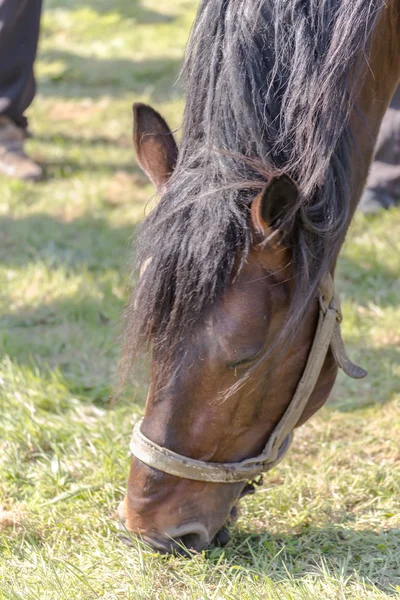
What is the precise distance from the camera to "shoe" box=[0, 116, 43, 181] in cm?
480

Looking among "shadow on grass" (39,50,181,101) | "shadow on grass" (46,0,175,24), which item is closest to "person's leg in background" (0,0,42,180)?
"shadow on grass" (39,50,181,101)

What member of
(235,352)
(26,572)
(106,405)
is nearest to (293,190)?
(235,352)

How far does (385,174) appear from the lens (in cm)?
422

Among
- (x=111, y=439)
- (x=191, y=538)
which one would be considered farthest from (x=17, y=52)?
(x=191, y=538)

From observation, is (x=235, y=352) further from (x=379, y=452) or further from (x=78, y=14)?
(x=78, y=14)

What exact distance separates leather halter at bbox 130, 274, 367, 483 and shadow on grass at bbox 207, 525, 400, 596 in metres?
0.23

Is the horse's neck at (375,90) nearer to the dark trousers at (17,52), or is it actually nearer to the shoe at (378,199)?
the shoe at (378,199)

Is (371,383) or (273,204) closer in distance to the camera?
(273,204)

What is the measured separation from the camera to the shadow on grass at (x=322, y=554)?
6.06 ft

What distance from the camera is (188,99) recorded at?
6.06 feet

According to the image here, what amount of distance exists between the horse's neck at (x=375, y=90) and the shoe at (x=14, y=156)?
323 cm

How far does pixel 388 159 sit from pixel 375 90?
2.43 m

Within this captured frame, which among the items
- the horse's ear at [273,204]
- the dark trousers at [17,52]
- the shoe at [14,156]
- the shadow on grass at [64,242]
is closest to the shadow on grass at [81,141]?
the shoe at [14,156]

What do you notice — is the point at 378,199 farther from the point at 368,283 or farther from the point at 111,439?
the point at 111,439
